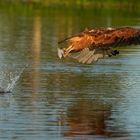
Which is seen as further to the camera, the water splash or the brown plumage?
the water splash

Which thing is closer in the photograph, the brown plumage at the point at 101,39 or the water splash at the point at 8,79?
the brown plumage at the point at 101,39

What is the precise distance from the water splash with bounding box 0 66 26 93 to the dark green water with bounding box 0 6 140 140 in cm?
12

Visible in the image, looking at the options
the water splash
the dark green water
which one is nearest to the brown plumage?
the dark green water

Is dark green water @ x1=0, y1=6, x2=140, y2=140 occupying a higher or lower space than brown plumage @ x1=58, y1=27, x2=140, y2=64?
lower

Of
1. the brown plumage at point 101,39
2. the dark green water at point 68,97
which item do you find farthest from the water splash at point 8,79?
the brown plumage at point 101,39

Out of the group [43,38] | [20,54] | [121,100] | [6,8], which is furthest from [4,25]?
[121,100]

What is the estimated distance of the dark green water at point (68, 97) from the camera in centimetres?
1439

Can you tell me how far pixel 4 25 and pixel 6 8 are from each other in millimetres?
20200

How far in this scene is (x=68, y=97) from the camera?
1802 cm

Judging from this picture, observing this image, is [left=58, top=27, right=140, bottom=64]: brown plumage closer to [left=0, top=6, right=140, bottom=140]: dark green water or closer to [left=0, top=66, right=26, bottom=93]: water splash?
[left=0, top=6, right=140, bottom=140]: dark green water

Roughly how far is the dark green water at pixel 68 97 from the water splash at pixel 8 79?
0.12 metres

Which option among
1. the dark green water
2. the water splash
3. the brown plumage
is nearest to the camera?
the dark green water

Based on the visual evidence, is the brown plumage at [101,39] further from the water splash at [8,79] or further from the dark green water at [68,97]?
the water splash at [8,79]

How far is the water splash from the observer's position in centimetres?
1873
